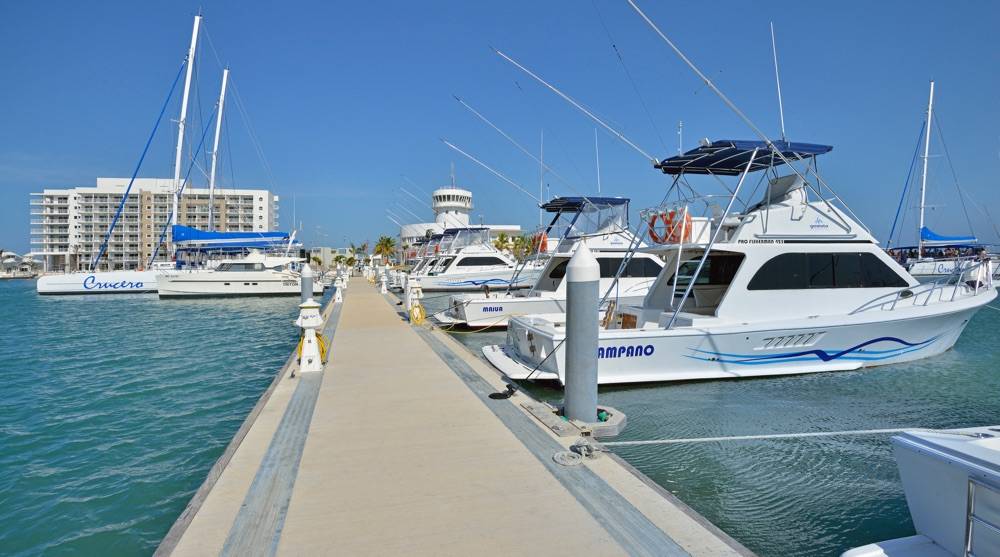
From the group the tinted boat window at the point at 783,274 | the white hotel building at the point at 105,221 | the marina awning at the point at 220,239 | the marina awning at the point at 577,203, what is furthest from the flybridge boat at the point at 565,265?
the white hotel building at the point at 105,221

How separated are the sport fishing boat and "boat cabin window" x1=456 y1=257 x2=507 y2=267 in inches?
387

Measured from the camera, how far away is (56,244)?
10369cm

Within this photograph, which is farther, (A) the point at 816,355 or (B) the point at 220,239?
(B) the point at 220,239

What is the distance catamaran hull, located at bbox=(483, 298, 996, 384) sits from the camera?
8.38m

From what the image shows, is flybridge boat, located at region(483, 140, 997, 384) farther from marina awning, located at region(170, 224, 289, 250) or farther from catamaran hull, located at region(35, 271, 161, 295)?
catamaran hull, located at region(35, 271, 161, 295)

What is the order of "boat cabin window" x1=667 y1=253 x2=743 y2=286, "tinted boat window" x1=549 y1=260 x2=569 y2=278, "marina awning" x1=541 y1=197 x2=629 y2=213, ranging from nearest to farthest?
"boat cabin window" x1=667 y1=253 x2=743 y2=286, "tinted boat window" x1=549 y1=260 x2=569 y2=278, "marina awning" x1=541 y1=197 x2=629 y2=213

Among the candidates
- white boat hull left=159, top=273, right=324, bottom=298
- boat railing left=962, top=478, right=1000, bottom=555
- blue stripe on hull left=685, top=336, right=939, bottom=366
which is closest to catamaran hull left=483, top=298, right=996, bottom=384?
blue stripe on hull left=685, top=336, right=939, bottom=366

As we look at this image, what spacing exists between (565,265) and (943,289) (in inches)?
357

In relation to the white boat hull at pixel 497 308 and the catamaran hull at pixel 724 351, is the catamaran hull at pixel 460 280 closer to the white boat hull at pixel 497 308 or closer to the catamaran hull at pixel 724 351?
the white boat hull at pixel 497 308

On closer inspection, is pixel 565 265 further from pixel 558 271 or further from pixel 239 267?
pixel 239 267

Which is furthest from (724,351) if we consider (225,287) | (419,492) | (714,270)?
(225,287)

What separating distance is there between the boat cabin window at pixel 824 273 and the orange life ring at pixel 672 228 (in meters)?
1.40

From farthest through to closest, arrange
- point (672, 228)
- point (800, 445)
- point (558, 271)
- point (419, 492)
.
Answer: point (558, 271), point (672, 228), point (800, 445), point (419, 492)

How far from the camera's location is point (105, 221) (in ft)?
338
